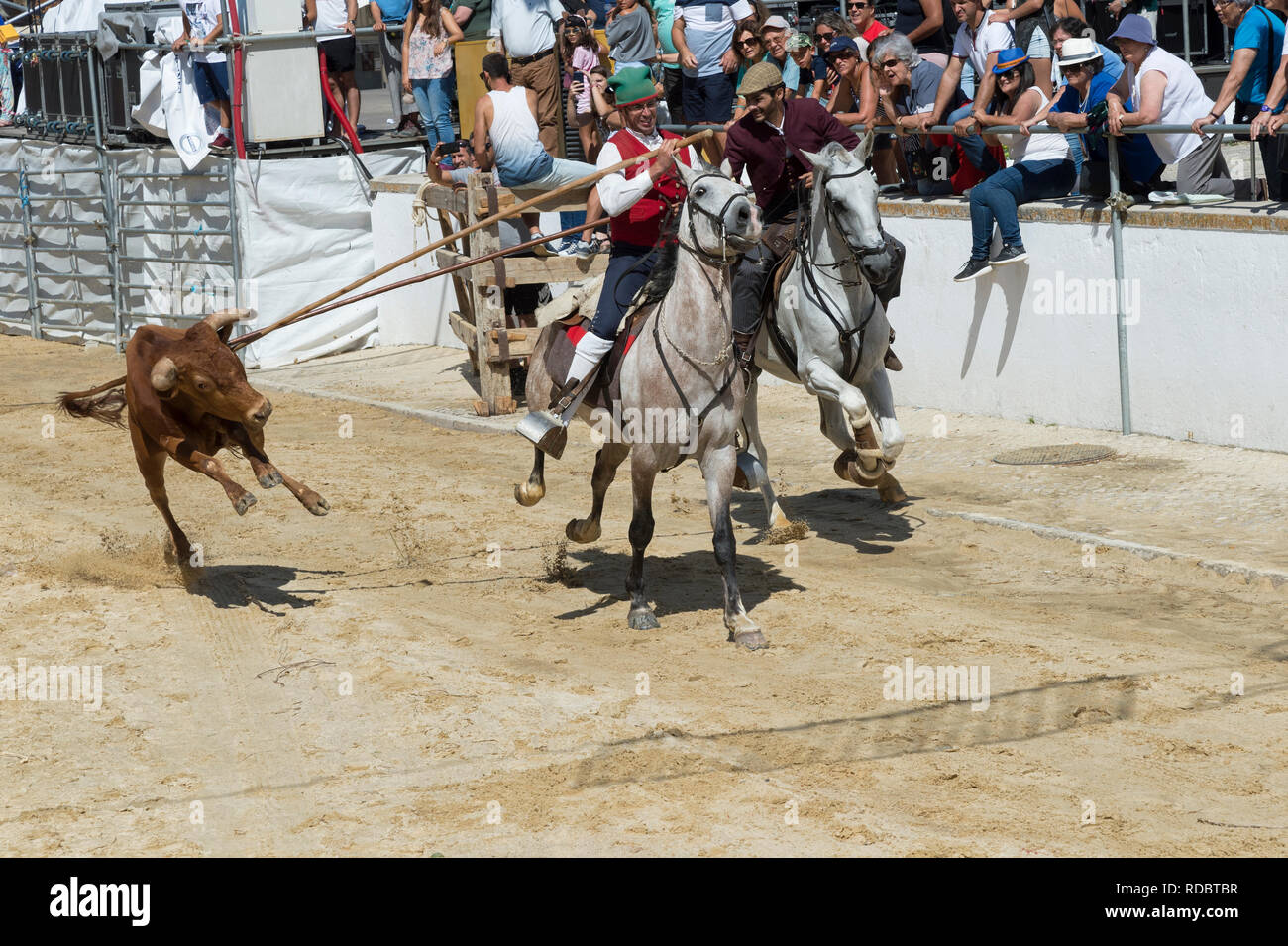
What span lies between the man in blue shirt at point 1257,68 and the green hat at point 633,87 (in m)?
4.86

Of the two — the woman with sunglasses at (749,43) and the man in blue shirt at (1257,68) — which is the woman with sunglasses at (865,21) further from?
the man in blue shirt at (1257,68)

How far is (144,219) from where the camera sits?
20203mm

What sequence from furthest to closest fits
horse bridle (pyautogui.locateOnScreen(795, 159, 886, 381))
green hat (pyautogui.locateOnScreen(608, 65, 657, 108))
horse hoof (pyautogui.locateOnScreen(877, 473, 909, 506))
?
1. horse hoof (pyautogui.locateOnScreen(877, 473, 909, 506))
2. horse bridle (pyautogui.locateOnScreen(795, 159, 886, 381))
3. green hat (pyautogui.locateOnScreen(608, 65, 657, 108))

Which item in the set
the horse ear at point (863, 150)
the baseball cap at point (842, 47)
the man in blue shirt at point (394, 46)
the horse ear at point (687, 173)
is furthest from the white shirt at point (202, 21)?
the horse ear at point (687, 173)

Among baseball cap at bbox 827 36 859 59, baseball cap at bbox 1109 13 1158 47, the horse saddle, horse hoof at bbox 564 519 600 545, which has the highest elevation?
baseball cap at bbox 827 36 859 59

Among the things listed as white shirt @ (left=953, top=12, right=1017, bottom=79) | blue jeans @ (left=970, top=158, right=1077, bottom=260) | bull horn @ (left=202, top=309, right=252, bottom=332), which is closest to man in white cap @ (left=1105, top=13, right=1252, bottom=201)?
blue jeans @ (left=970, top=158, right=1077, bottom=260)

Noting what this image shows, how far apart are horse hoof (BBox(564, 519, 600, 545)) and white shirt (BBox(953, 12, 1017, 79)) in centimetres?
605

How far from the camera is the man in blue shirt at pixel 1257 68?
39.1ft

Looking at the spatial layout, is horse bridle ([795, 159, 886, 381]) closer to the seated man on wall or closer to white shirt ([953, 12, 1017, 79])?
white shirt ([953, 12, 1017, 79])

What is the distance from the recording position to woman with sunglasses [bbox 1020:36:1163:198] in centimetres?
1259

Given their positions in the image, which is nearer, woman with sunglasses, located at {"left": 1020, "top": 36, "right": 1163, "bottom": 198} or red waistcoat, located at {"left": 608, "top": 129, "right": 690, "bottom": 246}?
red waistcoat, located at {"left": 608, "top": 129, "right": 690, "bottom": 246}

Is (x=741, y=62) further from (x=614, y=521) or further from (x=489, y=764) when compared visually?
(x=489, y=764)

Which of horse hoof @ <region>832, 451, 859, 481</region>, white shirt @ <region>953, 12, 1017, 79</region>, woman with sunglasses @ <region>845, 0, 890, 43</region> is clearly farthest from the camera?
woman with sunglasses @ <region>845, 0, 890, 43</region>

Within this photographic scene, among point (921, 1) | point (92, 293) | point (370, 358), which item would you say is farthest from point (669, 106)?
point (92, 293)
